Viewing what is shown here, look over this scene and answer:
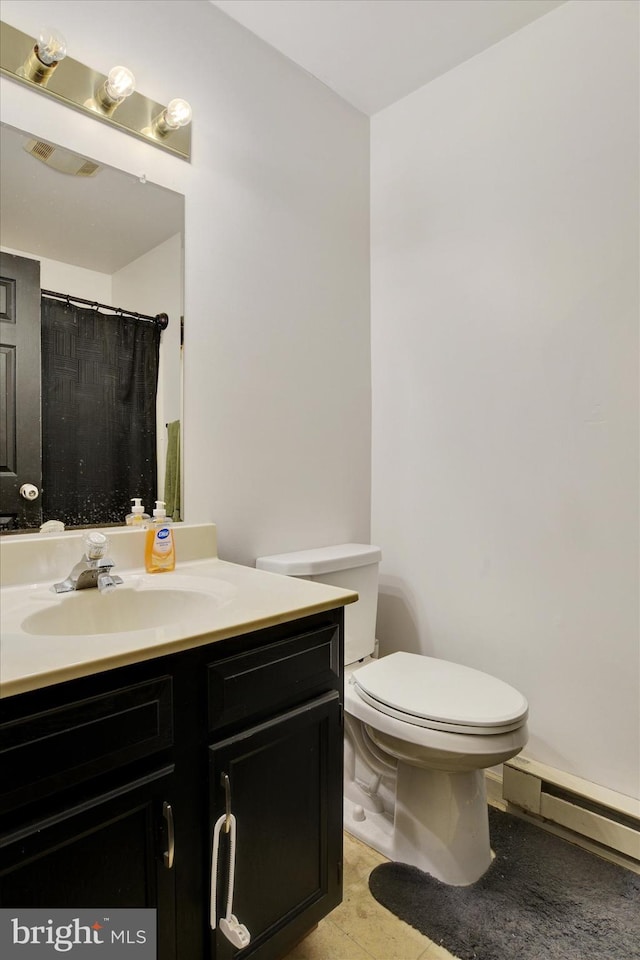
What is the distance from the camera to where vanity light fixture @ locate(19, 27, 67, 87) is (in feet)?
3.85

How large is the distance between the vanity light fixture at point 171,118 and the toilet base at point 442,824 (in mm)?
1834

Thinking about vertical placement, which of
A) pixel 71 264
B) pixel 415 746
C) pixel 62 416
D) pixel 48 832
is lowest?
pixel 415 746

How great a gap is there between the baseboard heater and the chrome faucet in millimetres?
1349

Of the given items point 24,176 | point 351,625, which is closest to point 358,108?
point 24,176

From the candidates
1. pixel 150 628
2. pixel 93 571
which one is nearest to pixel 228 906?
pixel 150 628

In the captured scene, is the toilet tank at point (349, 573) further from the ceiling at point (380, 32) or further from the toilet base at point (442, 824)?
the ceiling at point (380, 32)

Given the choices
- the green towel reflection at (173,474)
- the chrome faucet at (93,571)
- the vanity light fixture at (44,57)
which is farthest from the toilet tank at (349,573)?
the vanity light fixture at (44,57)

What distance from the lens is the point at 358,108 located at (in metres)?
2.06

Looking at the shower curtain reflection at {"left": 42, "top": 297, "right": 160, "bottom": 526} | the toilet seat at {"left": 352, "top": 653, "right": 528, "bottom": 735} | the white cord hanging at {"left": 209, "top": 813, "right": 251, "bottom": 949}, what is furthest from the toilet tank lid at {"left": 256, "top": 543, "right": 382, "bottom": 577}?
the white cord hanging at {"left": 209, "top": 813, "right": 251, "bottom": 949}

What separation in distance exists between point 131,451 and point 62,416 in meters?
0.19

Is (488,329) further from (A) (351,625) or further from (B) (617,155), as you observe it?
(A) (351,625)

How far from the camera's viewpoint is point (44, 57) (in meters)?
1.20

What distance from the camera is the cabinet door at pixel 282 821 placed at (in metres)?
0.96

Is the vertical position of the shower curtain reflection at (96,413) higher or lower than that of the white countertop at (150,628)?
higher
